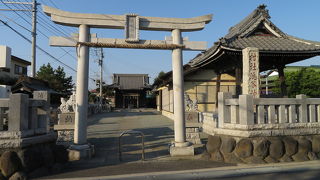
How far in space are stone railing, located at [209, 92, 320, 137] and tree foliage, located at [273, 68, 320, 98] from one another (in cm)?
1664

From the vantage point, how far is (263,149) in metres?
6.66

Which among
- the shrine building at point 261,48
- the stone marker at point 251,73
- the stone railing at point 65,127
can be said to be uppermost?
the shrine building at point 261,48

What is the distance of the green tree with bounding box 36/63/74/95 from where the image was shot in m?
33.4

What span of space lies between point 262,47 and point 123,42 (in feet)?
24.8

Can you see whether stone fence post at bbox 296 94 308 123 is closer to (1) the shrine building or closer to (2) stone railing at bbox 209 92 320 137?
(2) stone railing at bbox 209 92 320 137

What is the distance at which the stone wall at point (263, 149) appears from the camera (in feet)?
21.9

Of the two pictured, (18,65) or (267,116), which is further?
(18,65)

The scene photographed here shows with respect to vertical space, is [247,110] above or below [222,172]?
above

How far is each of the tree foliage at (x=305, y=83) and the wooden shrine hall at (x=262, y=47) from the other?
10693mm

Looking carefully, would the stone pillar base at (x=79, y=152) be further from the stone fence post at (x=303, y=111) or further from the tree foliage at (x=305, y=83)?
the tree foliage at (x=305, y=83)

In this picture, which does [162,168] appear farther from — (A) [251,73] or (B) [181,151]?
(A) [251,73]

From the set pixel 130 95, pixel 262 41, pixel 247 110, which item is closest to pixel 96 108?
pixel 130 95

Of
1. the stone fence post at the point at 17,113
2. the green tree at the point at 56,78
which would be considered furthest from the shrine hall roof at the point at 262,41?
the green tree at the point at 56,78

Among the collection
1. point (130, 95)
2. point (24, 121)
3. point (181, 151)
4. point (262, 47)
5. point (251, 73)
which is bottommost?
point (181, 151)
